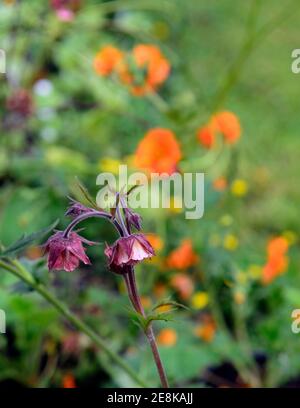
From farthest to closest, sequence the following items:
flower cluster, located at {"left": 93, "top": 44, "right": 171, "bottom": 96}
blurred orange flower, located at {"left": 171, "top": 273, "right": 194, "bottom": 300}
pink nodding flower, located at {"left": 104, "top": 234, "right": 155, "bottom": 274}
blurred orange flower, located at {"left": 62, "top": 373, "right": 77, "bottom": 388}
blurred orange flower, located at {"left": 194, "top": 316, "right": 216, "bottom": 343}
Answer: flower cluster, located at {"left": 93, "top": 44, "right": 171, "bottom": 96} → blurred orange flower, located at {"left": 171, "top": 273, "right": 194, "bottom": 300} → blurred orange flower, located at {"left": 194, "top": 316, "right": 216, "bottom": 343} → blurred orange flower, located at {"left": 62, "top": 373, "right": 77, "bottom": 388} → pink nodding flower, located at {"left": 104, "top": 234, "right": 155, "bottom": 274}

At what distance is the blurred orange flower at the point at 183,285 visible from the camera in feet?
5.08

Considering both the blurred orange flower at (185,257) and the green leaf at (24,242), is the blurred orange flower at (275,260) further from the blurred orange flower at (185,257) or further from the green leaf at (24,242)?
the green leaf at (24,242)

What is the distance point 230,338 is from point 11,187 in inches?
22.3

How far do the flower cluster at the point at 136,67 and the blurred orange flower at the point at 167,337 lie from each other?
1.86 ft

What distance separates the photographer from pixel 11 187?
1.67 m

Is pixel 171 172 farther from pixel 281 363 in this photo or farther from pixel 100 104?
pixel 100 104

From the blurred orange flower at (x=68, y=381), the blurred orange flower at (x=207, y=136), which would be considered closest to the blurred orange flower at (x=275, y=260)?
the blurred orange flower at (x=207, y=136)

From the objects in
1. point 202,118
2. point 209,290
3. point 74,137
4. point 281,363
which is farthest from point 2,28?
point 281,363

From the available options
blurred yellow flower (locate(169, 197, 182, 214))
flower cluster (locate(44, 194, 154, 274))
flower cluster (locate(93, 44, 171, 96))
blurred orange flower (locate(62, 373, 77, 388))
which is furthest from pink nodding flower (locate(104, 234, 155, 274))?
flower cluster (locate(93, 44, 171, 96))

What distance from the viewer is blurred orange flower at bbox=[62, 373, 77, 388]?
1.32 metres

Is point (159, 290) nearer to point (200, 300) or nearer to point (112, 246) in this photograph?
point (200, 300)

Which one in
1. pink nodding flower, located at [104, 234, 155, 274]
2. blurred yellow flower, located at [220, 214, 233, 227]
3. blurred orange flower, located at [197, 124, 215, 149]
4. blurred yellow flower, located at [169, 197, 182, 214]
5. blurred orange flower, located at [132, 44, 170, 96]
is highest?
blurred orange flower, located at [132, 44, 170, 96]

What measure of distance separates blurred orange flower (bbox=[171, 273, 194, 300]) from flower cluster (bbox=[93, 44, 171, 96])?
17.1 inches

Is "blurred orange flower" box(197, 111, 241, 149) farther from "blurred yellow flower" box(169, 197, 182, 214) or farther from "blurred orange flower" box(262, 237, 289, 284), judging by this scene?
"blurred orange flower" box(262, 237, 289, 284)
